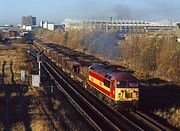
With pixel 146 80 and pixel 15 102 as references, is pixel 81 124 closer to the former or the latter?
pixel 15 102

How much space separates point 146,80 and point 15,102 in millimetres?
18023

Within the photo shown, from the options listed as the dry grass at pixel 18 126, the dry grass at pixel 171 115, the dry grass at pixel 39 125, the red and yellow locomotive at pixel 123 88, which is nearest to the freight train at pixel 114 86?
the red and yellow locomotive at pixel 123 88

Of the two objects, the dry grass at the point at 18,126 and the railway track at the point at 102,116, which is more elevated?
the dry grass at the point at 18,126

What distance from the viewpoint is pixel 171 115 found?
92.7 ft

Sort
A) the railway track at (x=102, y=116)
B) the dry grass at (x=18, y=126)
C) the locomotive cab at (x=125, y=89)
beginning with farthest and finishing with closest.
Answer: the locomotive cab at (x=125, y=89)
the railway track at (x=102, y=116)
the dry grass at (x=18, y=126)

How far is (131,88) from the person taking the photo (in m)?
29.1

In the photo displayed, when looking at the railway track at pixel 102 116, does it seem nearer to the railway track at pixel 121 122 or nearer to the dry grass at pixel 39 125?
the railway track at pixel 121 122

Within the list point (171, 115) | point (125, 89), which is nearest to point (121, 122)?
point (125, 89)

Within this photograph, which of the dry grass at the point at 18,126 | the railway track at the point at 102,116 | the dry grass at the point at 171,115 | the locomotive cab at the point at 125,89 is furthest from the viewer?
the locomotive cab at the point at 125,89

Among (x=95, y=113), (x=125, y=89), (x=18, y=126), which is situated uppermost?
(x=125, y=89)

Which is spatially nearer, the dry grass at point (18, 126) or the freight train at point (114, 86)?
the dry grass at point (18, 126)

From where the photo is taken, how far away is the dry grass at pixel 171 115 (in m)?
26.3

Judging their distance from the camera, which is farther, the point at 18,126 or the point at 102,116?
the point at 102,116

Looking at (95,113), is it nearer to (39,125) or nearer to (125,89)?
(125,89)
